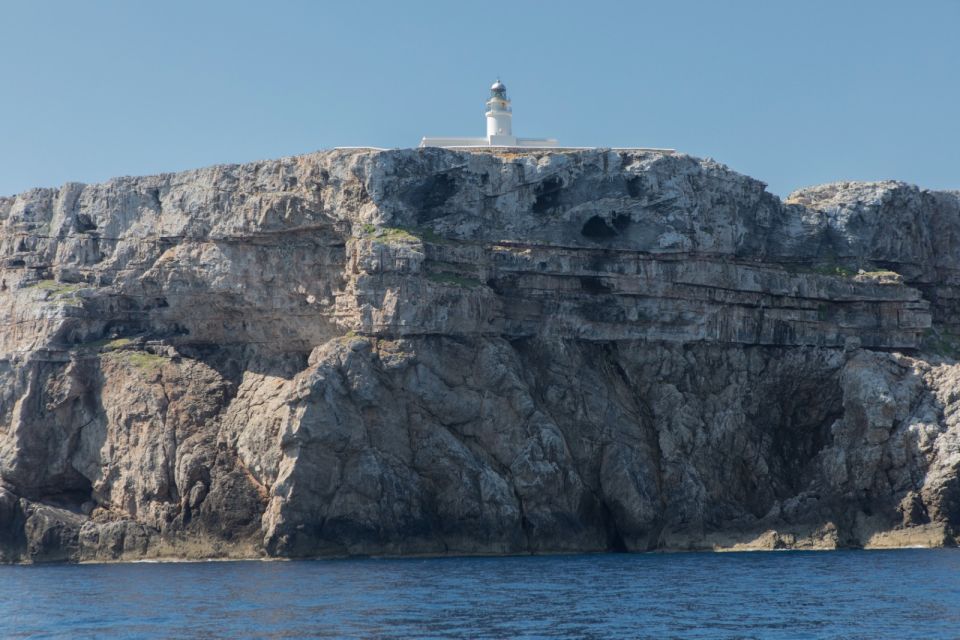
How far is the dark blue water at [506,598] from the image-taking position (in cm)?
4131

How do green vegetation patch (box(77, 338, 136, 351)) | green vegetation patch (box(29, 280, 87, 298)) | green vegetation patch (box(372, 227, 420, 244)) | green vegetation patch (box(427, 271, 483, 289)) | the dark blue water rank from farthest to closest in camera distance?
green vegetation patch (box(29, 280, 87, 298)) < green vegetation patch (box(77, 338, 136, 351)) < green vegetation patch (box(427, 271, 483, 289)) < green vegetation patch (box(372, 227, 420, 244)) < the dark blue water

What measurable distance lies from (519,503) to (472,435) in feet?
11.6

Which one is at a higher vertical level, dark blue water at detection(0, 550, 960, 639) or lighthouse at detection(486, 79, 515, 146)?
lighthouse at detection(486, 79, 515, 146)

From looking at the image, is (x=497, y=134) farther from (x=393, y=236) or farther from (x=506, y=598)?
(x=506, y=598)

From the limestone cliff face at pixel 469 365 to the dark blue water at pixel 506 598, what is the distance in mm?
3225

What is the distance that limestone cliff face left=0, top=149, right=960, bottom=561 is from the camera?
6425 cm

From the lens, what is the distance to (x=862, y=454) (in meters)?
65.6

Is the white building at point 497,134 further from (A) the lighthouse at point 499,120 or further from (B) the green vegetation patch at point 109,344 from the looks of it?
→ (B) the green vegetation patch at point 109,344

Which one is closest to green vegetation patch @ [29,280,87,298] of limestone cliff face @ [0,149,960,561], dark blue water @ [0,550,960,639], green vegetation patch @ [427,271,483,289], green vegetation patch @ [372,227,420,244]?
limestone cliff face @ [0,149,960,561]

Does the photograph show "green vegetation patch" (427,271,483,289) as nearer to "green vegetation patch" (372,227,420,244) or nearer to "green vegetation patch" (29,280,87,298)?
"green vegetation patch" (372,227,420,244)

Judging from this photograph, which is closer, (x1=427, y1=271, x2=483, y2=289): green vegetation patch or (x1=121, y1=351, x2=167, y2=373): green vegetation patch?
(x1=427, y1=271, x2=483, y2=289): green vegetation patch

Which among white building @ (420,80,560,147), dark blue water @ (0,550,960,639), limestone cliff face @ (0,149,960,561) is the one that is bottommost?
dark blue water @ (0,550,960,639)

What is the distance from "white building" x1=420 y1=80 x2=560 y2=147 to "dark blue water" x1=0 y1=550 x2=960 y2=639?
73.1 ft

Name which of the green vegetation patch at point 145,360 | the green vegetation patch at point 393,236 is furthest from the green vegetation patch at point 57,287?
the green vegetation patch at point 393,236
